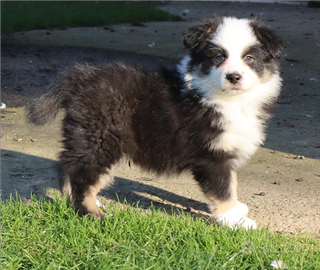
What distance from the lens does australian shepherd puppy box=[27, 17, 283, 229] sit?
10.9ft

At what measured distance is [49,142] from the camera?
17.7 ft

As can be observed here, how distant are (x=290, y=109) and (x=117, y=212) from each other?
12.0 ft

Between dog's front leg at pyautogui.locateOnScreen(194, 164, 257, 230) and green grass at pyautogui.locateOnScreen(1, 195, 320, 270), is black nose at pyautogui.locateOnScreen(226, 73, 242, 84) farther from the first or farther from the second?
green grass at pyautogui.locateOnScreen(1, 195, 320, 270)

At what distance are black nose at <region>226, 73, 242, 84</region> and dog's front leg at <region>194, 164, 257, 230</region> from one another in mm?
578

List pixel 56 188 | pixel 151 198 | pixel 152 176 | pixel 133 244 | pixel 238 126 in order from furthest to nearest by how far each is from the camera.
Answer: pixel 152 176 < pixel 56 188 < pixel 151 198 < pixel 238 126 < pixel 133 244

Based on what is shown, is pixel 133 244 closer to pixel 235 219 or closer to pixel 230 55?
pixel 235 219

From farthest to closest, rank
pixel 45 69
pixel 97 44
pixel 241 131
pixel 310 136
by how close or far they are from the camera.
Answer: pixel 97 44 < pixel 45 69 < pixel 310 136 < pixel 241 131

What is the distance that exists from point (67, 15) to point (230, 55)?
10.7 metres

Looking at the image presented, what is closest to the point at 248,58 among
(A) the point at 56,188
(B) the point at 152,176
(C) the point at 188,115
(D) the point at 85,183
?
(C) the point at 188,115

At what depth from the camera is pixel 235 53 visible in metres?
3.25

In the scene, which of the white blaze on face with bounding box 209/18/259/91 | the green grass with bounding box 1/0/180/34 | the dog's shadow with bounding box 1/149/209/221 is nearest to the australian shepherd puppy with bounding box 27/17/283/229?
the white blaze on face with bounding box 209/18/259/91

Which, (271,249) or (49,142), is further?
(49,142)

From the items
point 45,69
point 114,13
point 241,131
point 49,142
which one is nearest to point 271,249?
point 241,131

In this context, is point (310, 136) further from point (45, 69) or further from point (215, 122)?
point (45, 69)
